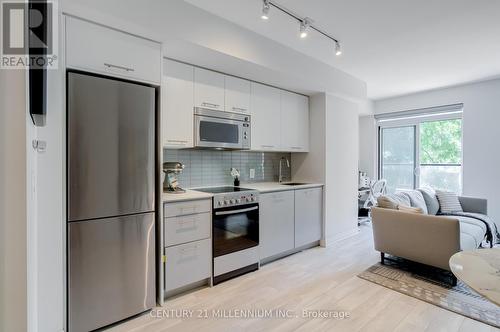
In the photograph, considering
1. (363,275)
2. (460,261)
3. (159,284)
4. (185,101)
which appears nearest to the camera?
(460,261)

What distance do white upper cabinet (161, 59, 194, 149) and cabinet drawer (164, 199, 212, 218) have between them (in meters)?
0.63

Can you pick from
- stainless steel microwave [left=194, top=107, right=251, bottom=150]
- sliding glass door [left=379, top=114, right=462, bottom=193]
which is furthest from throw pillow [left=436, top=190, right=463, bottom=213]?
stainless steel microwave [left=194, top=107, right=251, bottom=150]

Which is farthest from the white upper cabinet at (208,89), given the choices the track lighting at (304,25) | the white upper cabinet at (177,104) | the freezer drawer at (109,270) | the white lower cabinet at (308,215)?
the white lower cabinet at (308,215)

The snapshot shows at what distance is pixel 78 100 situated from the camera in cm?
177

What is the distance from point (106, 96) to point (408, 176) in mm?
5868

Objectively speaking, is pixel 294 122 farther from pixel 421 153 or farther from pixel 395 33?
pixel 421 153

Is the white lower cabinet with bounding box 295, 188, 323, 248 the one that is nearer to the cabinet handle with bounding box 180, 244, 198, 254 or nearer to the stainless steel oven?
the stainless steel oven

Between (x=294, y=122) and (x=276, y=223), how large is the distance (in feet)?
5.10

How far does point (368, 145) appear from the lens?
601cm

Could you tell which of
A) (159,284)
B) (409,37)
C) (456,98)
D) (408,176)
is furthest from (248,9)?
(408,176)

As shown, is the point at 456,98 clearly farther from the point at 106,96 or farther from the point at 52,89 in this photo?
the point at 52,89

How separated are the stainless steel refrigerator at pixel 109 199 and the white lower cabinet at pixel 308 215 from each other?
1992 millimetres

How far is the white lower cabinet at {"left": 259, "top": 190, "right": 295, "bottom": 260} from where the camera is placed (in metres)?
3.06

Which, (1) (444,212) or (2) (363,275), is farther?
(1) (444,212)
